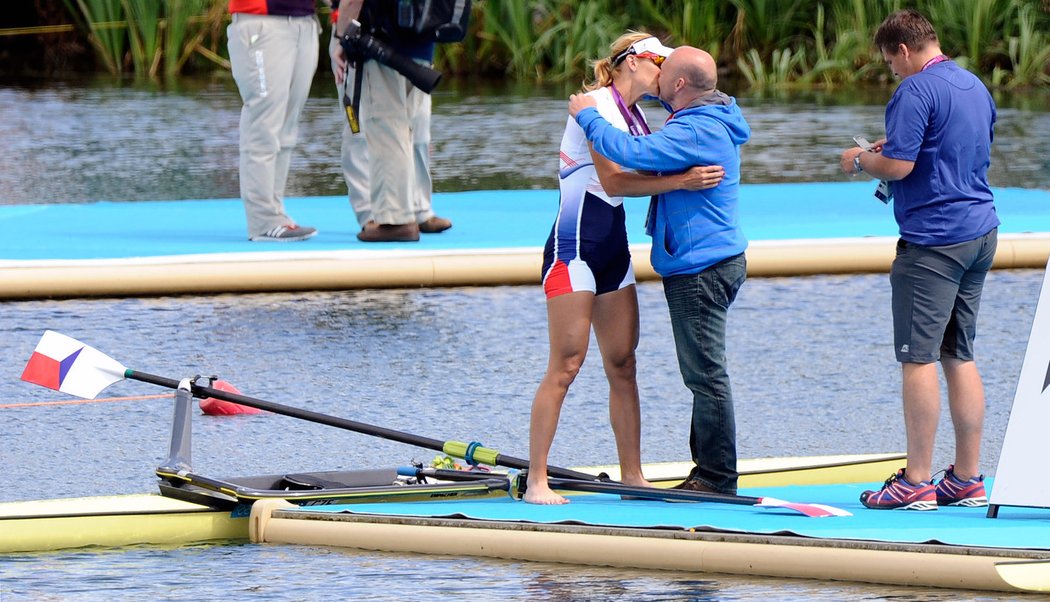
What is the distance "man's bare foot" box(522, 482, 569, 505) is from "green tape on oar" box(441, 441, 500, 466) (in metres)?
0.16

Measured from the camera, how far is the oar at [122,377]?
541 centimetres

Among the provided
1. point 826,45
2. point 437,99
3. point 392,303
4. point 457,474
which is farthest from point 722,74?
point 457,474

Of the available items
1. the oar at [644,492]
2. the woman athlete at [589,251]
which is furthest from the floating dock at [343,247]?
the woman athlete at [589,251]

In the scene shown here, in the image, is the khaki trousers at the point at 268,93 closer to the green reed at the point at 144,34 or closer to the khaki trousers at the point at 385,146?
the khaki trousers at the point at 385,146

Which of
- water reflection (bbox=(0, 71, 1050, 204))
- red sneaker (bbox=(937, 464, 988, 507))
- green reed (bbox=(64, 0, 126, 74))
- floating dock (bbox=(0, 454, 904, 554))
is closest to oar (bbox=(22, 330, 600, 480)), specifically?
floating dock (bbox=(0, 454, 904, 554))

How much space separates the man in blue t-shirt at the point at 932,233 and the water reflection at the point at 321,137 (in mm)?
7797

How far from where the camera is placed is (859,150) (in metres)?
5.10

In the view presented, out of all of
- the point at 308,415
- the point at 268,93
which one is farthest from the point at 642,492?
the point at 268,93

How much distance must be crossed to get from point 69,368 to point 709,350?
1.85 m

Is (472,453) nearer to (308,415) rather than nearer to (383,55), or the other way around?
(308,415)

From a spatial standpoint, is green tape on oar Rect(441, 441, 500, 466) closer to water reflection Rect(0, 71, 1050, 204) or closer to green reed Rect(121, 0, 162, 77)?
water reflection Rect(0, 71, 1050, 204)

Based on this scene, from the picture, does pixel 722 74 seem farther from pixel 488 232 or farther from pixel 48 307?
pixel 48 307

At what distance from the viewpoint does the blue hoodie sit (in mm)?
4988

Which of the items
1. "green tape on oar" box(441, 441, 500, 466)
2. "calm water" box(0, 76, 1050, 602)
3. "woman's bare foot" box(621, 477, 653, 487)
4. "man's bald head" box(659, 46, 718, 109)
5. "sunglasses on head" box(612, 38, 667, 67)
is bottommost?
"calm water" box(0, 76, 1050, 602)
